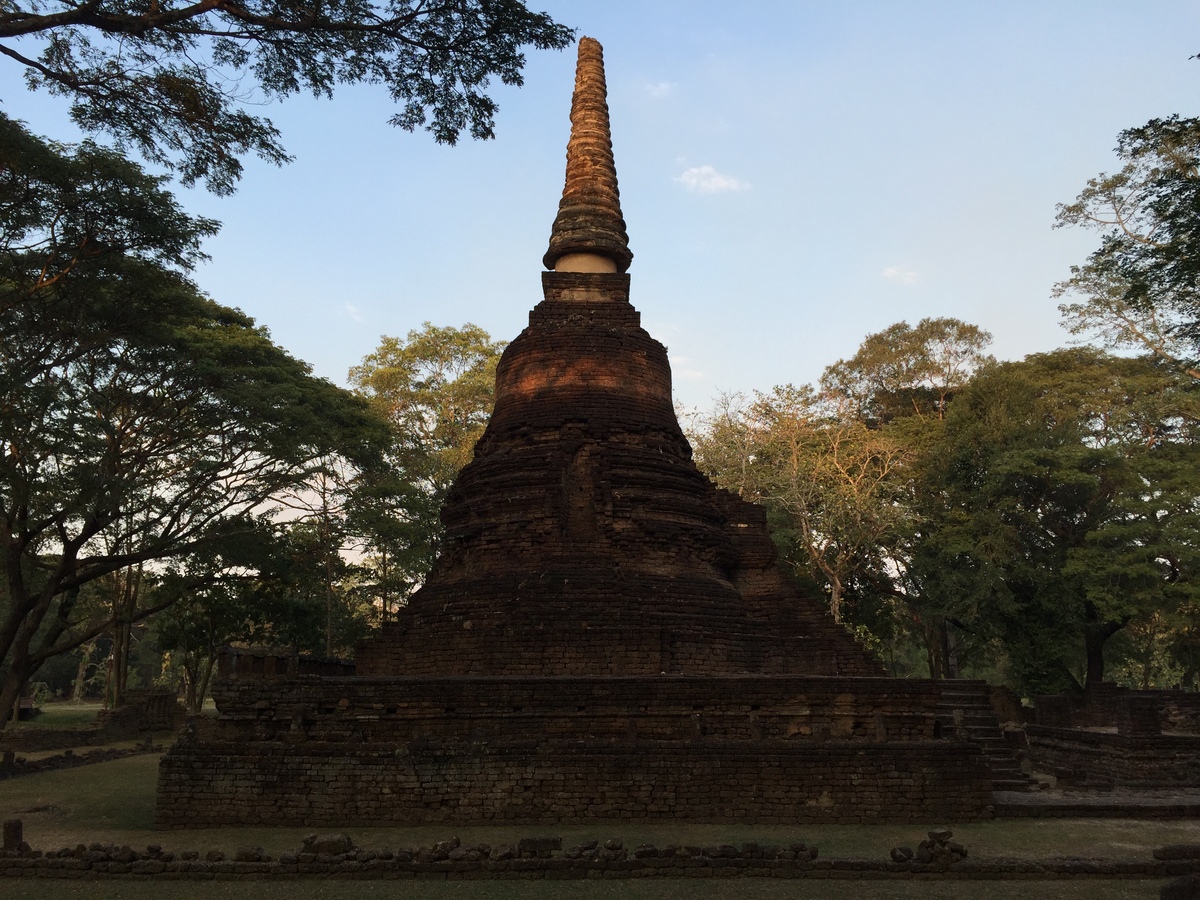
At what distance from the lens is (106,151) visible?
1558 cm

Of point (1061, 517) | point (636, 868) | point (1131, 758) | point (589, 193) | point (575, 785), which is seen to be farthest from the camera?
point (1061, 517)

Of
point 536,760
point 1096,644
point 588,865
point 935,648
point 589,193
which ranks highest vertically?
point 589,193

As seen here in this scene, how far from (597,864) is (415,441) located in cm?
2951

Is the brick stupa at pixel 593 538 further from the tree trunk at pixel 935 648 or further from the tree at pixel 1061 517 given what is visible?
the tree trunk at pixel 935 648

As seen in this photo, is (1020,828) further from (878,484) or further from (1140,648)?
(1140,648)

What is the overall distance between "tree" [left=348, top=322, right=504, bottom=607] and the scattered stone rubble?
18.8m

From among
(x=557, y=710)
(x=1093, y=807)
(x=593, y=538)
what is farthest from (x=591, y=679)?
(x=1093, y=807)

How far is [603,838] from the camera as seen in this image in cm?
882

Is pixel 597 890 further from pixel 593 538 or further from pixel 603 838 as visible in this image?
pixel 593 538

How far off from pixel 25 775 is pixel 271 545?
8.80 m

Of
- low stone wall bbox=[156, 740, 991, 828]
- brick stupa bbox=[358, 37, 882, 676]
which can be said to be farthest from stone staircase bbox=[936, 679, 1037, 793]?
low stone wall bbox=[156, 740, 991, 828]

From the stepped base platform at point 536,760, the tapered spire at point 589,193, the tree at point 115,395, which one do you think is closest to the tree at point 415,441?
the tree at point 115,395

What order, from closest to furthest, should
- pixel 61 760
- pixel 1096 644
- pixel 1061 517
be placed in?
pixel 61 760, pixel 1096 644, pixel 1061 517

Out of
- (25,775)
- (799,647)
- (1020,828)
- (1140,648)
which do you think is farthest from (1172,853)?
(1140,648)
